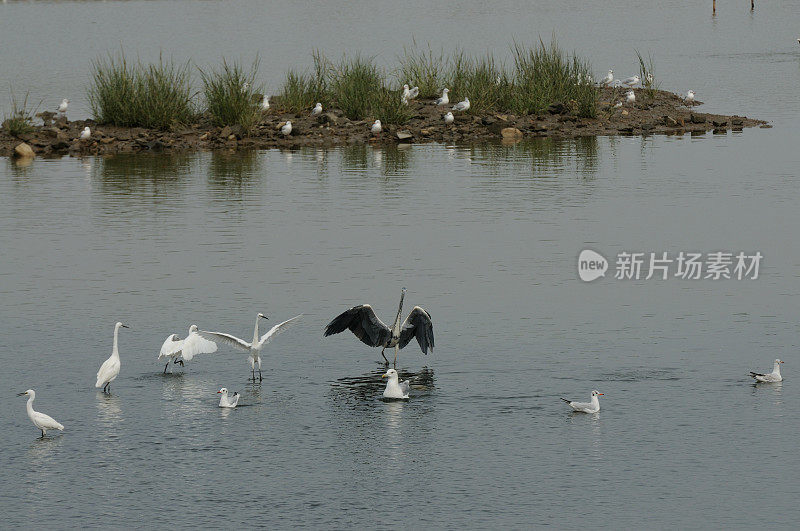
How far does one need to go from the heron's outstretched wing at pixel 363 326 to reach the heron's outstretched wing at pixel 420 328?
0.29 metres

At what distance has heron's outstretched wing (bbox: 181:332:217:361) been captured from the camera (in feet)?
68.4

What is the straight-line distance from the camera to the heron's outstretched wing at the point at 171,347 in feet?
67.7

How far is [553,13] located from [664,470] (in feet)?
357

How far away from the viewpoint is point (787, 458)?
54.9 feet

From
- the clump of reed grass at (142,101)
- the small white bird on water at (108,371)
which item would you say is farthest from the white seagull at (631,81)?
the small white bird on water at (108,371)

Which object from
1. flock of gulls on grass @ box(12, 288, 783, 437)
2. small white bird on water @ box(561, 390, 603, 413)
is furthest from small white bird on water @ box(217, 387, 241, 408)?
small white bird on water @ box(561, 390, 603, 413)

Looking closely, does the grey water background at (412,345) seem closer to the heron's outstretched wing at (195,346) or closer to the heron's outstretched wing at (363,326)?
the heron's outstretched wing at (195,346)

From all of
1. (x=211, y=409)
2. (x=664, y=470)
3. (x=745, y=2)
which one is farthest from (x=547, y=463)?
(x=745, y=2)

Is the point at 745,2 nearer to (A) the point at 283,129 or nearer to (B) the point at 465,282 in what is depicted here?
(A) the point at 283,129

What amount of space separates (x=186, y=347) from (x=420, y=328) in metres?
3.67

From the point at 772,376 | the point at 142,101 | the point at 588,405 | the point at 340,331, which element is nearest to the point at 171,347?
the point at 340,331

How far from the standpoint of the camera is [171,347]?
67.9ft

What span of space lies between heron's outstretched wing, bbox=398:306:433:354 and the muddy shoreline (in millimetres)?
27695

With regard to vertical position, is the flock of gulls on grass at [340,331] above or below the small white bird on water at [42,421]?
above
